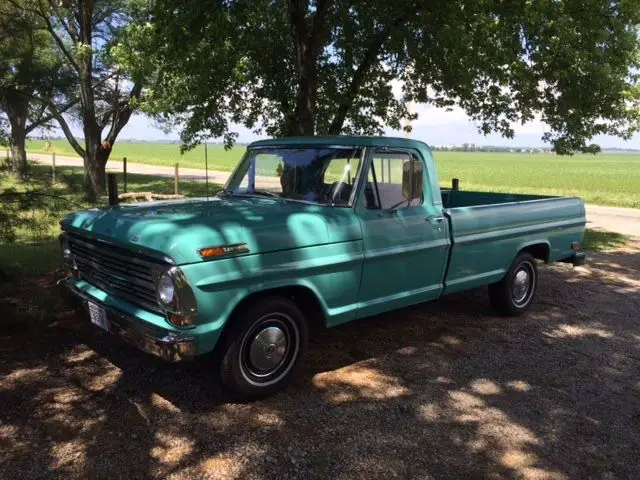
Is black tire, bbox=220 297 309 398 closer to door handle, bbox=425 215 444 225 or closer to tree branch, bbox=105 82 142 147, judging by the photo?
door handle, bbox=425 215 444 225

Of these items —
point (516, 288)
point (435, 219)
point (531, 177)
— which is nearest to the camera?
point (435, 219)

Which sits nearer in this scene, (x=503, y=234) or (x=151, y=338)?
(x=151, y=338)

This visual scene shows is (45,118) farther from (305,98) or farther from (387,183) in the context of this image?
(305,98)

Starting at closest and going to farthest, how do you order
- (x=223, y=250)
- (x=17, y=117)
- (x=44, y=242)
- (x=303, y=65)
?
(x=223, y=250), (x=17, y=117), (x=303, y=65), (x=44, y=242)

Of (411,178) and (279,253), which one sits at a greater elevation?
(411,178)

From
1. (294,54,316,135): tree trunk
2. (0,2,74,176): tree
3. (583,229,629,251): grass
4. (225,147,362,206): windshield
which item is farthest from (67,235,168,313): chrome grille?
(583,229,629,251): grass

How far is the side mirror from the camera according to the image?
14.4 feet

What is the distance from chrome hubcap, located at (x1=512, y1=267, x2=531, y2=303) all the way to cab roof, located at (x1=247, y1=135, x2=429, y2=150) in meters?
1.92

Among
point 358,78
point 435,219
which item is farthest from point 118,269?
point 358,78

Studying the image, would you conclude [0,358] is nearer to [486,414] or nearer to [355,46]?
[486,414]

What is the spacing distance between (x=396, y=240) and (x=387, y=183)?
0.51 meters

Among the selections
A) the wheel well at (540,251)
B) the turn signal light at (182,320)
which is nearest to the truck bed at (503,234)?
the wheel well at (540,251)

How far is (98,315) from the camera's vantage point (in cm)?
384

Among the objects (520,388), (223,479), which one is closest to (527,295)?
(520,388)
